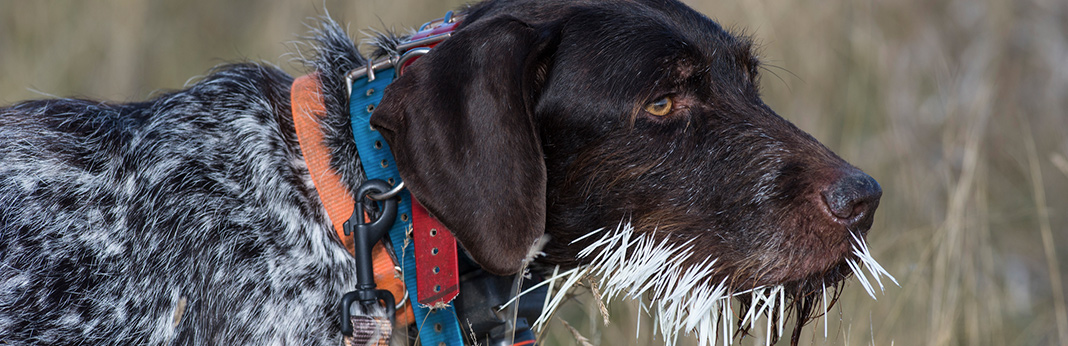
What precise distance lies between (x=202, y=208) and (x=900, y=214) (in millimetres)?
3613

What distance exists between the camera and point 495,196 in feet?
7.27

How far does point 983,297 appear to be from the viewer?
4.07m

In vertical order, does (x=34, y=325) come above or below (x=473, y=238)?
below

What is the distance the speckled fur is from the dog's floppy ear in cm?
35

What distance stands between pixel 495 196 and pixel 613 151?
0.37m

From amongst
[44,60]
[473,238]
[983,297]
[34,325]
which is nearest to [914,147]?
[983,297]

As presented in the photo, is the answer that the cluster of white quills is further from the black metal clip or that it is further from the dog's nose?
the black metal clip

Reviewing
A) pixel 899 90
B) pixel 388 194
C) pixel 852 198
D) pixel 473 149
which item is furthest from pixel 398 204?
pixel 899 90

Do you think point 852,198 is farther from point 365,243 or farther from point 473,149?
point 365,243

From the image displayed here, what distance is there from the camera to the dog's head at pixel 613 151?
7.30 ft

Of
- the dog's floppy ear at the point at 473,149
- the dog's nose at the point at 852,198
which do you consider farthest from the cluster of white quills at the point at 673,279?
the dog's floppy ear at the point at 473,149

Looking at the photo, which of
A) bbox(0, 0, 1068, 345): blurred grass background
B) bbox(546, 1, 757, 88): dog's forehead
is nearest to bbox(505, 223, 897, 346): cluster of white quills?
bbox(546, 1, 757, 88): dog's forehead

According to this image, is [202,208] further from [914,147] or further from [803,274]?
[914,147]

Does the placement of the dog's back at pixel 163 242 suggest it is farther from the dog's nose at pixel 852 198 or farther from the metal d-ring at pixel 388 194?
the dog's nose at pixel 852 198
